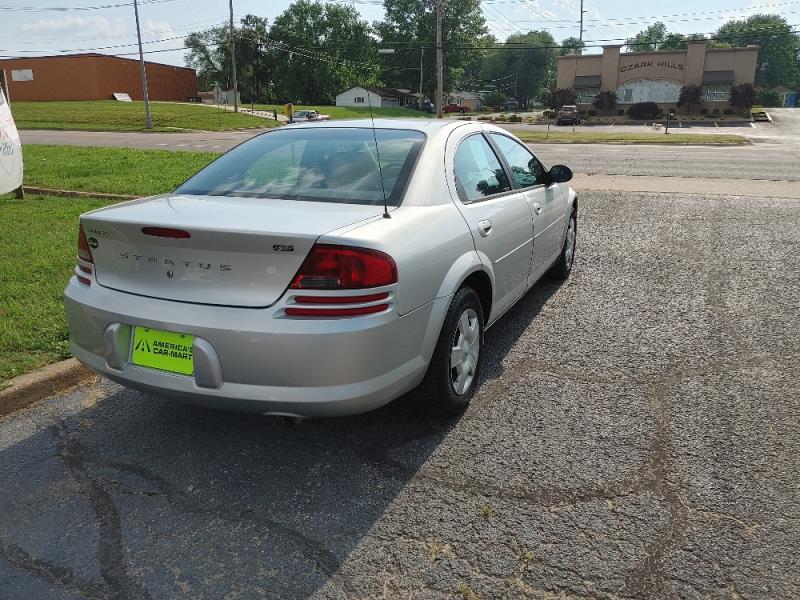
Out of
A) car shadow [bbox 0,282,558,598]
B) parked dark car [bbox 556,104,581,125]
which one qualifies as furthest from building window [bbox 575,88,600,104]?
car shadow [bbox 0,282,558,598]

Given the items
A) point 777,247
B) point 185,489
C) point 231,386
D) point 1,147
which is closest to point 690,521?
point 231,386

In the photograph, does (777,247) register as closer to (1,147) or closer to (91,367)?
(91,367)

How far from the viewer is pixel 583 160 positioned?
18719mm

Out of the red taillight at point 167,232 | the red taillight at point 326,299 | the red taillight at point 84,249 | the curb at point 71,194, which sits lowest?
the curb at point 71,194

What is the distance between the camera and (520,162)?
4.88m

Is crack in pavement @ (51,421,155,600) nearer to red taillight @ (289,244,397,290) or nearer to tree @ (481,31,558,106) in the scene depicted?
red taillight @ (289,244,397,290)

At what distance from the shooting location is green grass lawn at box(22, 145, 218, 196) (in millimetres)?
10961

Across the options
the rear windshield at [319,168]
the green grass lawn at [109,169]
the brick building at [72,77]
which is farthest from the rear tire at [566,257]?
the brick building at [72,77]

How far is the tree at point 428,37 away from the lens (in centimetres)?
8819

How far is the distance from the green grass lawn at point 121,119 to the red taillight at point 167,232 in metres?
36.3

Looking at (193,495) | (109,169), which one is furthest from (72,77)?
(193,495)

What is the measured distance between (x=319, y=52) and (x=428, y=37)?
1701 cm

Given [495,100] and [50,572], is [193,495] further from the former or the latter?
[495,100]

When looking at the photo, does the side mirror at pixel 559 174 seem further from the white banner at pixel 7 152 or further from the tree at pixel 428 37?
the tree at pixel 428 37
